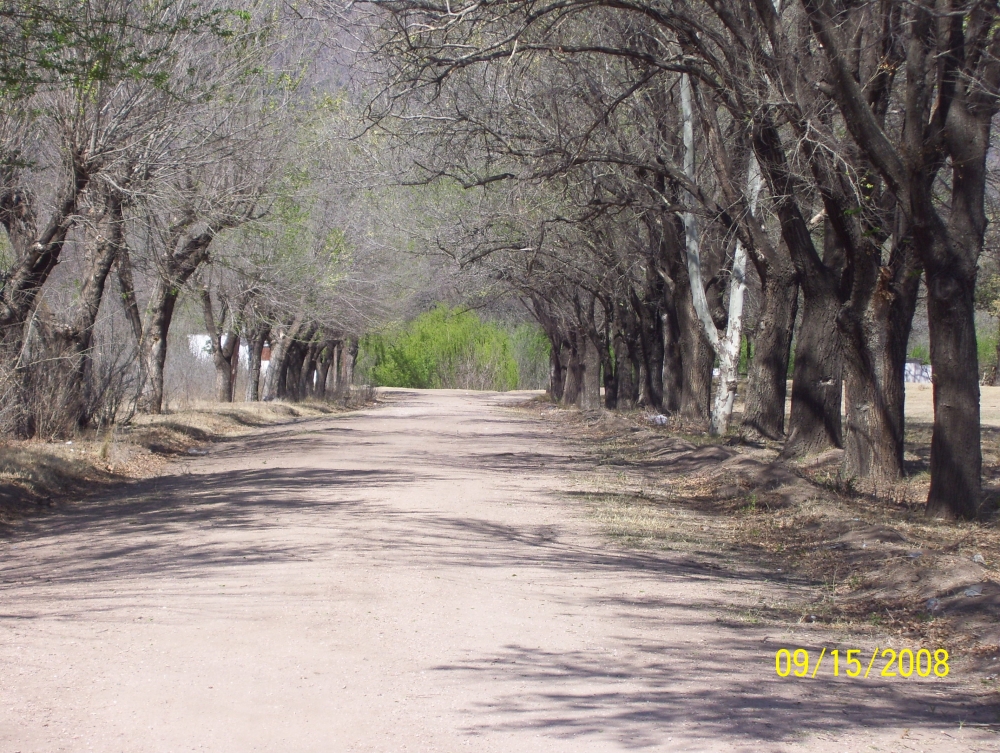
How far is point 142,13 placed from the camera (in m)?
14.6

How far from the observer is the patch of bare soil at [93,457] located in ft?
39.3

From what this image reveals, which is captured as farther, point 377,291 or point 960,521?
point 377,291

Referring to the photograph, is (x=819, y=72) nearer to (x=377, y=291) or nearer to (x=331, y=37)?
(x=331, y=37)

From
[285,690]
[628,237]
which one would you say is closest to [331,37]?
[285,690]

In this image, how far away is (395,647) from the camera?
19.7 ft

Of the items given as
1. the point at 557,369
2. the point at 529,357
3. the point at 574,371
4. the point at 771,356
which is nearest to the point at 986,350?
the point at 529,357

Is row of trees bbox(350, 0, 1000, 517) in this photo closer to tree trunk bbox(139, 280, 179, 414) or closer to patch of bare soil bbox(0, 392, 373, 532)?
patch of bare soil bbox(0, 392, 373, 532)

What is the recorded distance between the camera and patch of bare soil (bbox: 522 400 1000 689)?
6867mm

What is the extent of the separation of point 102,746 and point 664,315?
25.4m

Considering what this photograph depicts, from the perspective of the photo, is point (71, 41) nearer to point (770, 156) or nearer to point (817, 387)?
point (770, 156)

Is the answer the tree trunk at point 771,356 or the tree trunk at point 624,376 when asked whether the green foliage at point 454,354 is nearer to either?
the tree trunk at point 624,376
